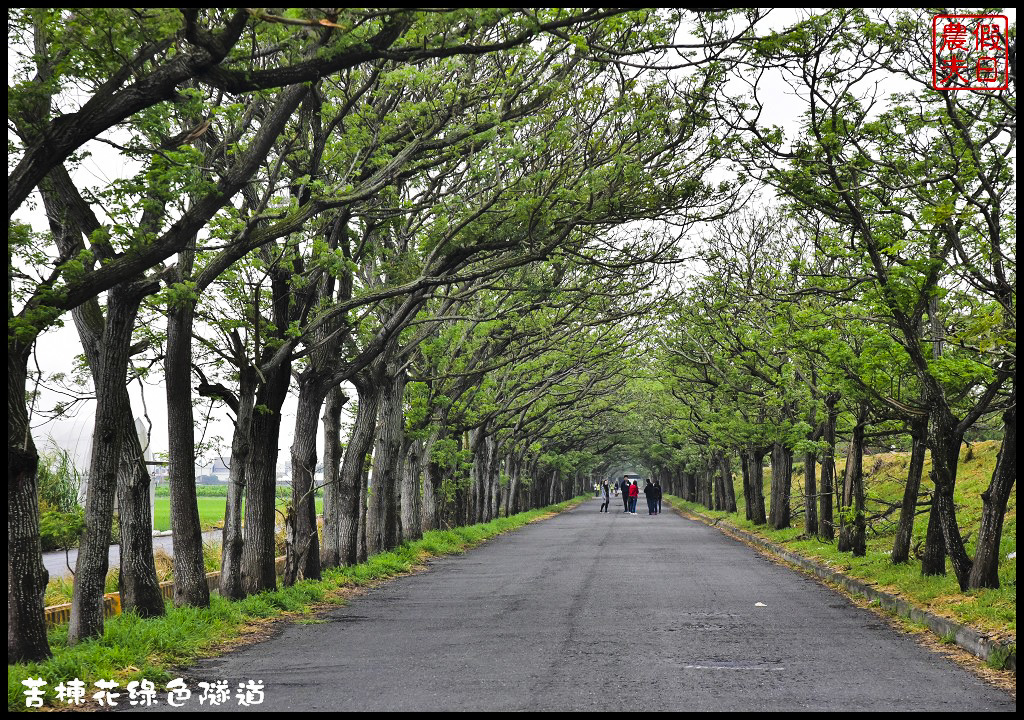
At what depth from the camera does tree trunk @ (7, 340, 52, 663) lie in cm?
848

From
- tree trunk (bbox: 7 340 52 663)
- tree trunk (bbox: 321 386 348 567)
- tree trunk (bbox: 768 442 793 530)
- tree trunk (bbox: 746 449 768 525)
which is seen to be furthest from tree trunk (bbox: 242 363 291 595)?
tree trunk (bbox: 746 449 768 525)

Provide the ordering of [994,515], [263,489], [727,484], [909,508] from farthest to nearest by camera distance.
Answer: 1. [727,484]
2. [909,508]
3. [263,489]
4. [994,515]

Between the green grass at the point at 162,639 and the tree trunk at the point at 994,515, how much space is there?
8054 mm

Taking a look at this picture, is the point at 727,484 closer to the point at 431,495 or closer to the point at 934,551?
the point at 431,495

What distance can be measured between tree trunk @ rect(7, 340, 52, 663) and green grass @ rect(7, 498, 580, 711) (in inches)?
11.3

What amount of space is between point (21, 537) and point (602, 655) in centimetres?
512

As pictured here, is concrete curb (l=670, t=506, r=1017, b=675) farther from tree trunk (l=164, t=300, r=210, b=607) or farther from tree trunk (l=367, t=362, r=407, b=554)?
tree trunk (l=367, t=362, r=407, b=554)

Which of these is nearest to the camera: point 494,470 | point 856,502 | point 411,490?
point 856,502

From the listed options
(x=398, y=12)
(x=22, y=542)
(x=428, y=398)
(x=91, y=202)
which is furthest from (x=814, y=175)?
(x=428, y=398)

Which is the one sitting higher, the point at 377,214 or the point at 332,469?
the point at 377,214

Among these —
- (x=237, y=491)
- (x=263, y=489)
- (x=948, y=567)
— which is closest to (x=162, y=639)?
(x=237, y=491)

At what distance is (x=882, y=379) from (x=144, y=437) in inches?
397

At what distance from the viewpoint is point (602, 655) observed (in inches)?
367

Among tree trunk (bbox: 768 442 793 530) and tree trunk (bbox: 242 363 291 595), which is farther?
tree trunk (bbox: 768 442 793 530)
